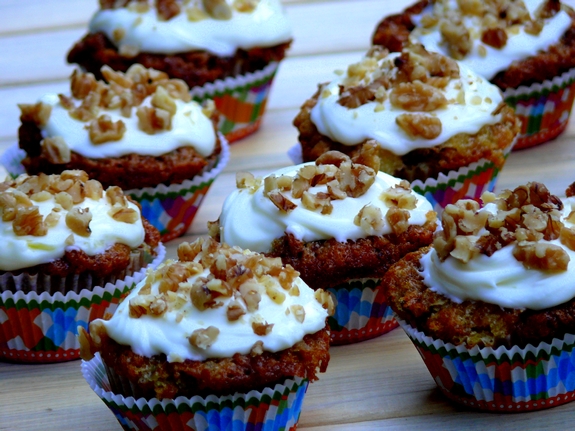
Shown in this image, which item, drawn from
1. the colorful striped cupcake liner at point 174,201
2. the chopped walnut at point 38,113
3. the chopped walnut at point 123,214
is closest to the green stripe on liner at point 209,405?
the chopped walnut at point 123,214

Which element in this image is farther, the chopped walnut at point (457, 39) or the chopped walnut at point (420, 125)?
the chopped walnut at point (457, 39)

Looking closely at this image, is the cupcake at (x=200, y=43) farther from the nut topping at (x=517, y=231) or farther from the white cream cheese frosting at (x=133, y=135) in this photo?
the nut topping at (x=517, y=231)

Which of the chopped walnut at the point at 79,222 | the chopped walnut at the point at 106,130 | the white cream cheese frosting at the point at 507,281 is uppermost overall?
the white cream cheese frosting at the point at 507,281

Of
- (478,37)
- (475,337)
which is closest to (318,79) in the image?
(478,37)

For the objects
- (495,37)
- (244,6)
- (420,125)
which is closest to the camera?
(420,125)

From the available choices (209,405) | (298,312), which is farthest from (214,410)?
(298,312)

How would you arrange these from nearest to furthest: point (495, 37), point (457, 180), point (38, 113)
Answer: point (457, 180)
point (38, 113)
point (495, 37)

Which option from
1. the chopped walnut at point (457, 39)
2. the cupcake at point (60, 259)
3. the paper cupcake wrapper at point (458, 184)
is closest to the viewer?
the cupcake at point (60, 259)

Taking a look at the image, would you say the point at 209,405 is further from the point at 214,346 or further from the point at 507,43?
the point at 507,43

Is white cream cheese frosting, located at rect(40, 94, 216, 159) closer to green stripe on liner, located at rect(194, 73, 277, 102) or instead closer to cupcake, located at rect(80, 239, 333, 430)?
green stripe on liner, located at rect(194, 73, 277, 102)
